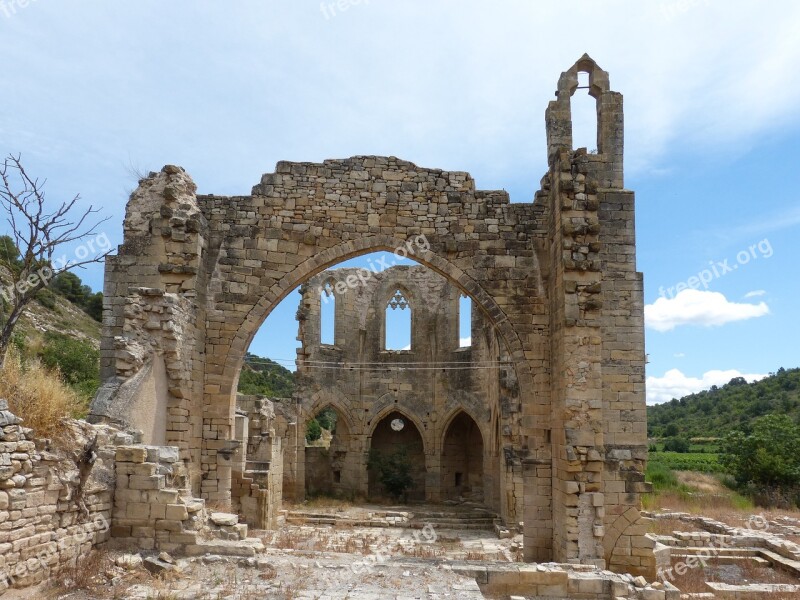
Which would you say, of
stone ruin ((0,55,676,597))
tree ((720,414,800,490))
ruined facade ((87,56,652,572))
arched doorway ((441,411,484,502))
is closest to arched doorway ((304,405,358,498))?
arched doorway ((441,411,484,502))

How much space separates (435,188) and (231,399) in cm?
518

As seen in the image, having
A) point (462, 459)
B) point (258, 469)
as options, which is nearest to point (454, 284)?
point (258, 469)

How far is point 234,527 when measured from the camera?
8773mm

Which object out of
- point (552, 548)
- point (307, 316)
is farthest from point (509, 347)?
point (307, 316)

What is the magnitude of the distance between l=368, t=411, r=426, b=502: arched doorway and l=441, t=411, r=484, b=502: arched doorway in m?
0.97

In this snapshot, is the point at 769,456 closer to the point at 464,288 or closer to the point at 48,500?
the point at 464,288

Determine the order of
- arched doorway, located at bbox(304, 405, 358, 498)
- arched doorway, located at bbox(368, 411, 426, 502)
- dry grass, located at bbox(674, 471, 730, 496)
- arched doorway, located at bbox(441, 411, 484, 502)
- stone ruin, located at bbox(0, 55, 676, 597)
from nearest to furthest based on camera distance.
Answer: stone ruin, located at bbox(0, 55, 676, 597), dry grass, located at bbox(674, 471, 730, 496), arched doorway, located at bbox(304, 405, 358, 498), arched doorway, located at bbox(368, 411, 426, 502), arched doorway, located at bbox(441, 411, 484, 502)

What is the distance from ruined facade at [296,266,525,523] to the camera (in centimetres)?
2214

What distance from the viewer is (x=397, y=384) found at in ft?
74.9

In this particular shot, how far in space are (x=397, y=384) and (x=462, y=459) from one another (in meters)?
3.66

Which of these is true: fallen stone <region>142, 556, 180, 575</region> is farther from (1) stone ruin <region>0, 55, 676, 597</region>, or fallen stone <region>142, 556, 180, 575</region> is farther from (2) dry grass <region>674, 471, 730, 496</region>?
(2) dry grass <region>674, 471, 730, 496</region>

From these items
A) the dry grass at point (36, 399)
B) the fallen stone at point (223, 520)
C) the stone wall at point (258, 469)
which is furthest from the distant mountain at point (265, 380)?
the dry grass at point (36, 399)

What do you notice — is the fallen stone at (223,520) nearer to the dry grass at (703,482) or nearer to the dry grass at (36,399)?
the dry grass at (36,399)

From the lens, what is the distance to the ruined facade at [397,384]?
22.1 m
